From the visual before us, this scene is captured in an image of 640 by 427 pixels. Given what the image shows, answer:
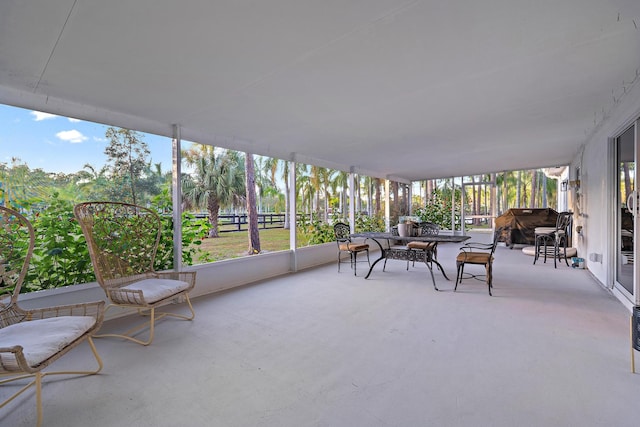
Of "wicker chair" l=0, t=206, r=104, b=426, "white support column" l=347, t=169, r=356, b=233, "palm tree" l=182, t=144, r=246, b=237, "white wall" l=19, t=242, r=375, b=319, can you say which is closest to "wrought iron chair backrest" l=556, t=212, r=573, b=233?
"white support column" l=347, t=169, r=356, b=233

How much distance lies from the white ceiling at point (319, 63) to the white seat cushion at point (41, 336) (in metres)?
1.80

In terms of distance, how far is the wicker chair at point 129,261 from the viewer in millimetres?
2518

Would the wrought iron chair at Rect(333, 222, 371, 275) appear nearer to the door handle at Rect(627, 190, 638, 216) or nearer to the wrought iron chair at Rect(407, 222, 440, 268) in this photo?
the wrought iron chair at Rect(407, 222, 440, 268)

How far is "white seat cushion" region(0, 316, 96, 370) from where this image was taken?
4.87 ft

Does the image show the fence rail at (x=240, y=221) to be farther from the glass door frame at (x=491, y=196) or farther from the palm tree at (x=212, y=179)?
the glass door frame at (x=491, y=196)

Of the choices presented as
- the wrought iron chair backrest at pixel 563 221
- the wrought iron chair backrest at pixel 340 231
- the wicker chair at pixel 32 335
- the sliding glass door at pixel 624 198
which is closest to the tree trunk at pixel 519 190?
the wrought iron chair backrest at pixel 563 221

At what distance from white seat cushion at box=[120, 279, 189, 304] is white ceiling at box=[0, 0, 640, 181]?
1809mm

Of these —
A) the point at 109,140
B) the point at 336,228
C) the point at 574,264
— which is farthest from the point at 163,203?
the point at 574,264

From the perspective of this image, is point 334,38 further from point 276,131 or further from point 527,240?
point 527,240

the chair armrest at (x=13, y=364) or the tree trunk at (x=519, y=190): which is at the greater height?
the tree trunk at (x=519, y=190)

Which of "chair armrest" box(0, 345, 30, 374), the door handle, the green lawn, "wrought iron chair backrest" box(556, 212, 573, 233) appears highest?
the door handle

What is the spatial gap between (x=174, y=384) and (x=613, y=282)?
16.7 ft

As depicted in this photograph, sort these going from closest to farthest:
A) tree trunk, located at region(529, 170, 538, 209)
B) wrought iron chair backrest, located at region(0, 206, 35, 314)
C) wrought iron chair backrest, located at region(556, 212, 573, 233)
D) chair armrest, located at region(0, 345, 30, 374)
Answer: chair armrest, located at region(0, 345, 30, 374) → wrought iron chair backrest, located at region(0, 206, 35, 314) → wrought iron chair backrest, located at region(556, 212, 573, 233) → tree trunk, located at region(529, 170, 538, 209)

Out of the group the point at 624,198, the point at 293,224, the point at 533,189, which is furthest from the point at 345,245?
the point at 533,189
